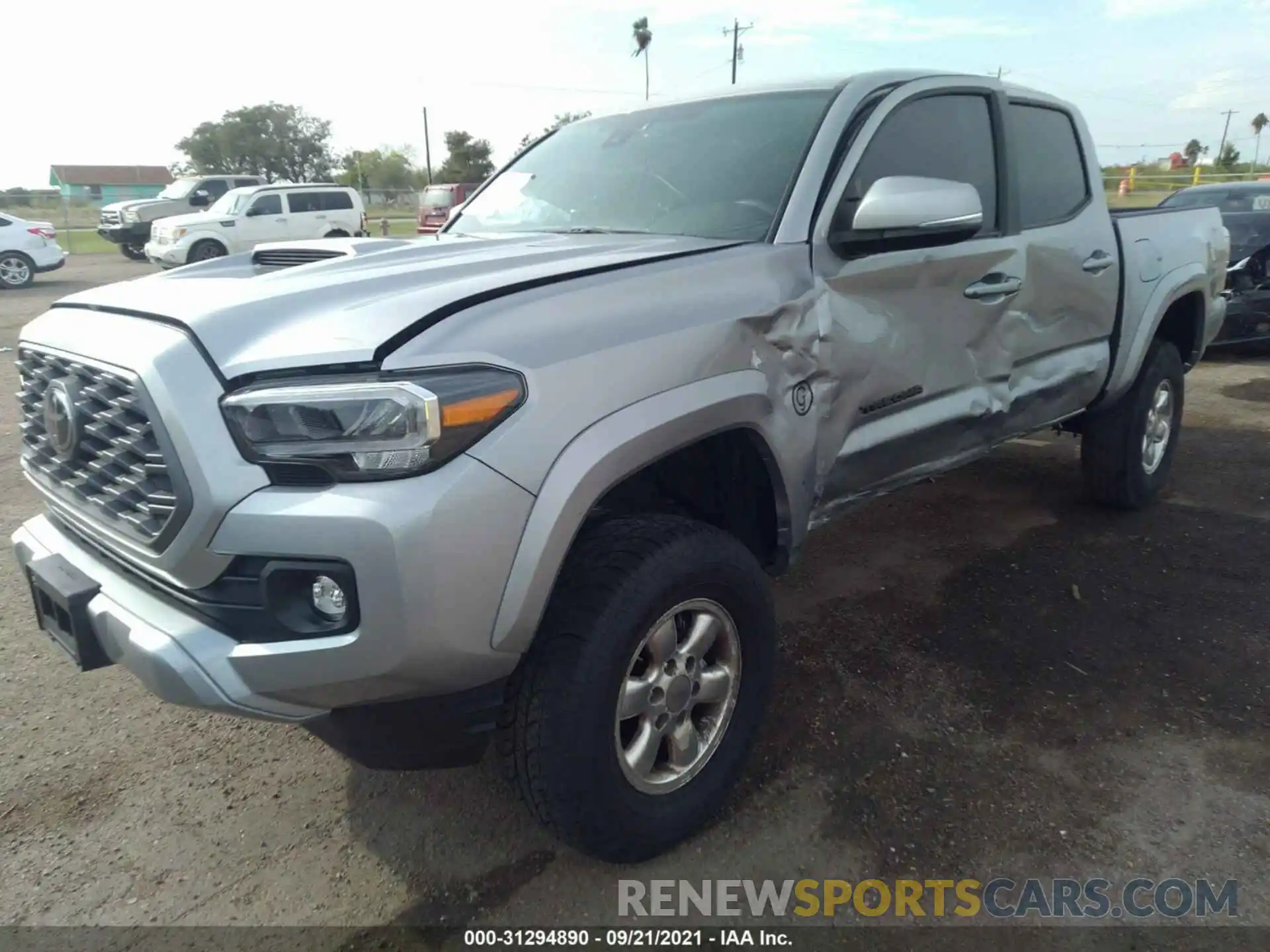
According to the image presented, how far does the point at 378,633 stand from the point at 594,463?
21.7 inches

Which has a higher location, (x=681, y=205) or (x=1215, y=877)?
(x=681, y=205)

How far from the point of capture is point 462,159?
5625cm

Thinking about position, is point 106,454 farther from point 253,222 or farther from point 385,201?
point 385,201

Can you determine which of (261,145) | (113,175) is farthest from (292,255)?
(113,175)

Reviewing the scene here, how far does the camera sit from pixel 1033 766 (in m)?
2.70

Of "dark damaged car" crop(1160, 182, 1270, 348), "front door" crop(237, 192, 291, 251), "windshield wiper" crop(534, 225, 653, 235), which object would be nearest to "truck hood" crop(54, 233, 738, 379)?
"windshield wiper" crop(534, 225, 653, 235)

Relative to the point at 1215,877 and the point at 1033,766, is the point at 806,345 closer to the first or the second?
the point at 1033,766

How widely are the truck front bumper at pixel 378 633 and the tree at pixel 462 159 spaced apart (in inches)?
2177

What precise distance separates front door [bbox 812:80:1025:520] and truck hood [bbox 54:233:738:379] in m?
0.45

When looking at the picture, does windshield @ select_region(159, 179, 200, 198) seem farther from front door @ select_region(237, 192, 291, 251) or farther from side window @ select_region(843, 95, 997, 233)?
side window @ select_region(843, 95, 997, 233)

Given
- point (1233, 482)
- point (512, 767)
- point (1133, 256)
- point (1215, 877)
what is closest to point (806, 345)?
point (512, 767)

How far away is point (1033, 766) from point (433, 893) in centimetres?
170

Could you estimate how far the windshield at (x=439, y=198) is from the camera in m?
21.8

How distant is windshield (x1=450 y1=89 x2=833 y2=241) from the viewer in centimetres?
287
